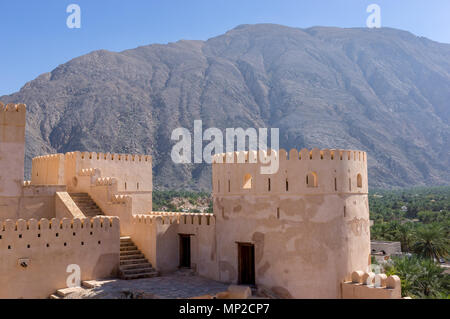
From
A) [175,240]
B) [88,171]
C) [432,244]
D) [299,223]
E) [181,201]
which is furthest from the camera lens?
[181,201]

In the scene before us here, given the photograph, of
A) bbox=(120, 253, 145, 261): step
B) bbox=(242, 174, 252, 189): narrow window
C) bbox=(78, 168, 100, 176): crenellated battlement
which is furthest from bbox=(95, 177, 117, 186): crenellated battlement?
bbox=(242, 174, 252, 189): narrow window

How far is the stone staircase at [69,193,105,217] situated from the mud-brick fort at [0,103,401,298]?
803mm

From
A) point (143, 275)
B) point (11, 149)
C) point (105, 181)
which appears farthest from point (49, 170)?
point (143, 275)

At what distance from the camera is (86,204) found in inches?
638

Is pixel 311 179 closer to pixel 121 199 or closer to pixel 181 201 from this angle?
pixel 121 199

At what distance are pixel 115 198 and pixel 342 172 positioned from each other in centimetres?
834

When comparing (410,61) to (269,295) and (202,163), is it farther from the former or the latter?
(269,295)

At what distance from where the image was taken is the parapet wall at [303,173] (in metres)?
12.2

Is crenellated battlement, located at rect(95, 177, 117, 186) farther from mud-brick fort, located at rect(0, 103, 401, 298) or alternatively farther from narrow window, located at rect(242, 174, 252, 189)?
narrow window, located at rect(242, 174, 252, 189)

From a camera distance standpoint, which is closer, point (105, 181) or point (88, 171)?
point (105, 181)

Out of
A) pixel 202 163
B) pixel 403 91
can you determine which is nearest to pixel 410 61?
pixel 403 91

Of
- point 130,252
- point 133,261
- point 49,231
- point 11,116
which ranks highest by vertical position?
point 11,116

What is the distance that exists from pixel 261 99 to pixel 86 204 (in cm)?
9118

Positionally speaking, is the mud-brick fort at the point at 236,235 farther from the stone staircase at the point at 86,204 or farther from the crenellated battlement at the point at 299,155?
the stone staircase at the point at 86,204
